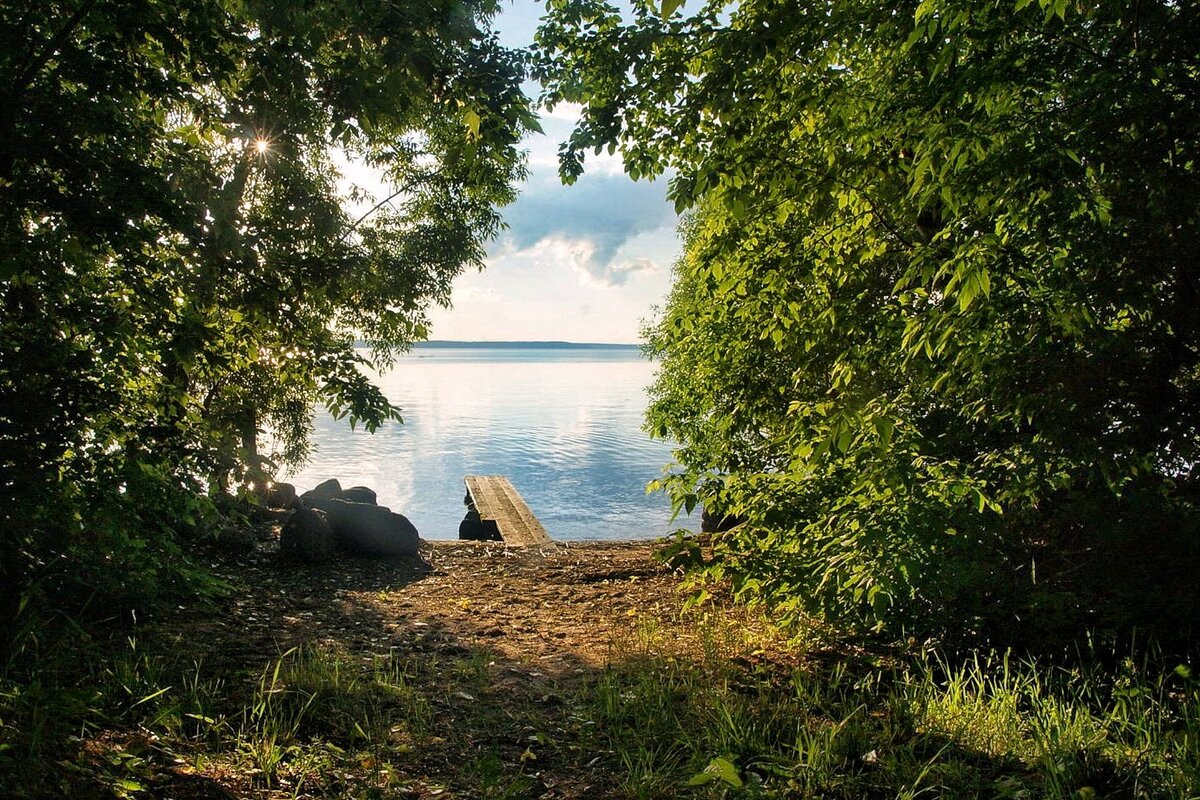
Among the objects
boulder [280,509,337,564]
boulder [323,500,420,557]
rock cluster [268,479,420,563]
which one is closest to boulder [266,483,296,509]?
rock cluster [268,479,420,563]

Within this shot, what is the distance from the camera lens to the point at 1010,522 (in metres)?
5.91

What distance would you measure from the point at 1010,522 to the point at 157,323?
20.9 feet

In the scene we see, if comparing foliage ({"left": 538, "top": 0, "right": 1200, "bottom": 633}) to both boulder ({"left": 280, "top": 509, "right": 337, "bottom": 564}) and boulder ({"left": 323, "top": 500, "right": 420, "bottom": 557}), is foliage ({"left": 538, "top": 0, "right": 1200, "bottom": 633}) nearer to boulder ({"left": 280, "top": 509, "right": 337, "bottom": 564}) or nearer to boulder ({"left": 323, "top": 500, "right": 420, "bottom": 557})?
boulder ({"left": 323, "top": 500, "right": 420, "bottom": 557})

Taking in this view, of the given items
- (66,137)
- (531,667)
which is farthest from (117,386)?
(531,667)

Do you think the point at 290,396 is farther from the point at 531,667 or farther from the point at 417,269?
the point at 531,667

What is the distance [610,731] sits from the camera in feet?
15.2

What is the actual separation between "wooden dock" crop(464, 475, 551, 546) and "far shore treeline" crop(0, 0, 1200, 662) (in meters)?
8.22

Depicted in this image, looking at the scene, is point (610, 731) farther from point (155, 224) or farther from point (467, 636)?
point (155, 224)

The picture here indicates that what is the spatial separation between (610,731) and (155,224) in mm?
4469

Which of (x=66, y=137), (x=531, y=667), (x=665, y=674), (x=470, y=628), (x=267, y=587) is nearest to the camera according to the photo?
(x=66, y=137)

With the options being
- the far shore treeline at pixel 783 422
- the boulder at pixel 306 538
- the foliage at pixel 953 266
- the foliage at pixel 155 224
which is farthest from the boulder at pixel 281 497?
the foliage at pixel 953 266

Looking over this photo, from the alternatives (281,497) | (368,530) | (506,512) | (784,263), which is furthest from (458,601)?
(281,497)

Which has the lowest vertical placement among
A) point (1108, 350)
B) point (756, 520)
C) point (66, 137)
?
point (756, 520)

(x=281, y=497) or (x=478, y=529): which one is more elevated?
(x=281, y=497)
